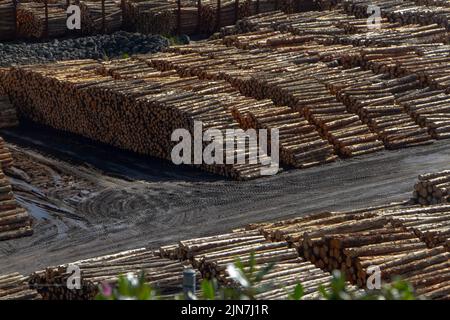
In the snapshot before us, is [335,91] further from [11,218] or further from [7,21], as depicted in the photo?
[7,21]

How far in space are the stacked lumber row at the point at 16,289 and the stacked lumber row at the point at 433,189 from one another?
28.8 feet

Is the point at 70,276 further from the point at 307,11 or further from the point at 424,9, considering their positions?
the point at 307,11

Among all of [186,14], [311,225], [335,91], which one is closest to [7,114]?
[335,91]

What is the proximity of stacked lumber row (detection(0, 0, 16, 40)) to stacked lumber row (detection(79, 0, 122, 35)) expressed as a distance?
8.40 ft

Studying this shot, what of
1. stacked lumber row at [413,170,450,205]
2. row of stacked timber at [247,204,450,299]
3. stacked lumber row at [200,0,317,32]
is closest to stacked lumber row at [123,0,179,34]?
stacked lumber row at [200,0,317,32]

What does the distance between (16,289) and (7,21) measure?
23953mm

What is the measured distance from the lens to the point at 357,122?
102 ft

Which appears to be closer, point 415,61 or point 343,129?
point 343,129

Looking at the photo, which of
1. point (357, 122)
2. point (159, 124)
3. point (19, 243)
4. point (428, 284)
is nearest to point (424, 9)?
point (357, 122)

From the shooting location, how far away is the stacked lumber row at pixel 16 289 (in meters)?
18.9

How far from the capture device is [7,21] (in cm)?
4169

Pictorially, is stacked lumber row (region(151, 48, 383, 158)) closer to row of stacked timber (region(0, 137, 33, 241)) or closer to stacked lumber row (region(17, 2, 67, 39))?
row of stacked timber (region(0, 137, 33, 241))

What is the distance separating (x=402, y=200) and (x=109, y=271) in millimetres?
8876

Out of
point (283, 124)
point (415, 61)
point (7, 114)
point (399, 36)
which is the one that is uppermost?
point (399, 36)
